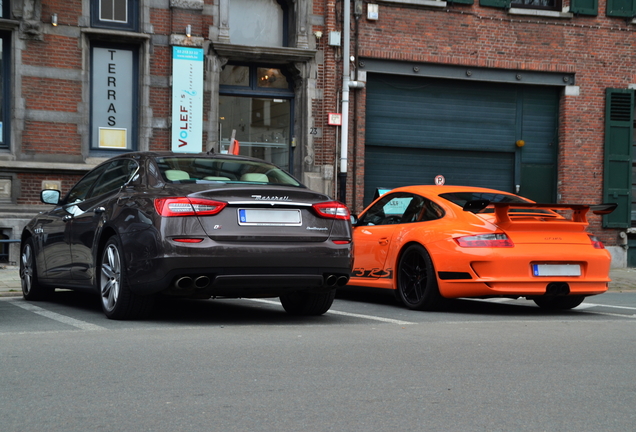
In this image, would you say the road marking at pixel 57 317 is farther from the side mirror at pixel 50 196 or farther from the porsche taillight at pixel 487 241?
the porsche taillight at pixel 487 241

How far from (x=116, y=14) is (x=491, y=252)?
37.9 feet

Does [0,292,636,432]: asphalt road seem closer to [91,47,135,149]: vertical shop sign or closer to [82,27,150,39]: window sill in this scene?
[91,47,135,149]: vertical shop sign

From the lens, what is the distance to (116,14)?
17500 millimetres

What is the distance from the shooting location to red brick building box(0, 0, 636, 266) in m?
16.9

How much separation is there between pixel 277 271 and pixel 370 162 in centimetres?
1250

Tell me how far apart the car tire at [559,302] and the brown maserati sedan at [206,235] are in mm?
2826

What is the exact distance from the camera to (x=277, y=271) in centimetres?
702

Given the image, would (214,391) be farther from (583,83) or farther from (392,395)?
(583,83)

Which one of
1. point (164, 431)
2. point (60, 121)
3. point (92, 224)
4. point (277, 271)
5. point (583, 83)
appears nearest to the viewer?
point (164, 431)

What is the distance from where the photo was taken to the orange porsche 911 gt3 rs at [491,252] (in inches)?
328

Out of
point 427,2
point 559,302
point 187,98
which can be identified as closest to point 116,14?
point 187,98

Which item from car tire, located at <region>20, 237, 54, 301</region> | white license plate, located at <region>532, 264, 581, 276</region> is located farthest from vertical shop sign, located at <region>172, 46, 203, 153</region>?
white license plate, located at <region>532, 264, 581, 276</region>

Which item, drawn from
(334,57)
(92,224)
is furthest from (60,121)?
(92,224)

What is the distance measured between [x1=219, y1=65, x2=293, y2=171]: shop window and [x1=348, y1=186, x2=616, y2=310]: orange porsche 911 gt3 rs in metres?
9.61
